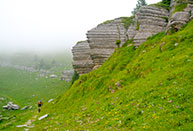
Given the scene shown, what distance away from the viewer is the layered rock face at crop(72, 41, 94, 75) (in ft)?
192

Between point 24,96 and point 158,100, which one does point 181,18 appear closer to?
point 158,100

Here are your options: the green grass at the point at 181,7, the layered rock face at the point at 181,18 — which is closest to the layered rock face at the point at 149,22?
the green grass at the point at 181,7

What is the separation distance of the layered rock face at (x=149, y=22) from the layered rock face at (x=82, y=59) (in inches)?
926

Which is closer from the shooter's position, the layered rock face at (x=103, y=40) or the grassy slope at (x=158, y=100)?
the grassy slope at (x=158, y=100)

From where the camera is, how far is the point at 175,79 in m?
14.9

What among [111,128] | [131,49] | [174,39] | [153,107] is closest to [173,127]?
[153,107]

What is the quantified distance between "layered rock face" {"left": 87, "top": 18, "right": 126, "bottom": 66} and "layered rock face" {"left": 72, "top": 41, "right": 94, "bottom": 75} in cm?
907

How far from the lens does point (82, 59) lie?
60094 millimetres

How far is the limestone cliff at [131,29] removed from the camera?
32.6m

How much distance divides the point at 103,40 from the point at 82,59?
48.6 ft

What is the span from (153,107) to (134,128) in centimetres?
286

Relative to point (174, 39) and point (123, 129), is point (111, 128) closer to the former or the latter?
point (123, 129)

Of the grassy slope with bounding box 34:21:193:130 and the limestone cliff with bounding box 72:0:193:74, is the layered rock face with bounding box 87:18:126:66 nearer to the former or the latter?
the limestone cliff with bounding box 72:0:193:74

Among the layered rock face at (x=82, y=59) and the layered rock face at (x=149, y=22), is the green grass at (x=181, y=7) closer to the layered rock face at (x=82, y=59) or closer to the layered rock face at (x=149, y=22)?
the layered rock face at (x=149, y=22)
